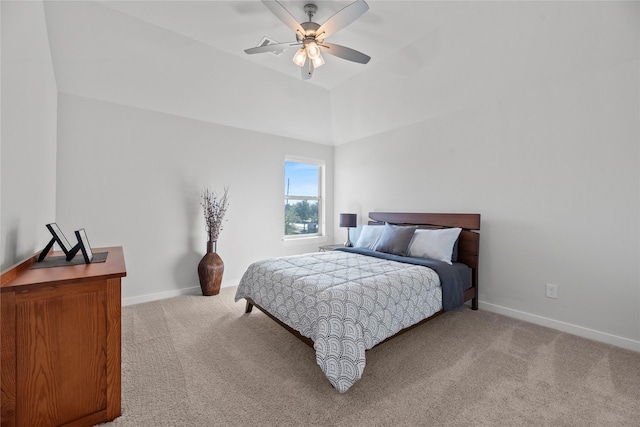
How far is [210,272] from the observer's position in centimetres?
364

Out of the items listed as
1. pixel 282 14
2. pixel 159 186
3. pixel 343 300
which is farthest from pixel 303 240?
pixel 282 14

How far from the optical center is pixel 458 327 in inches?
109

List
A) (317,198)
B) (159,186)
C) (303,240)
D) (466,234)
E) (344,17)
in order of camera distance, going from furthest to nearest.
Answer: (317,198) → (303,240) → (159,186) → (466,234) → (344,17)

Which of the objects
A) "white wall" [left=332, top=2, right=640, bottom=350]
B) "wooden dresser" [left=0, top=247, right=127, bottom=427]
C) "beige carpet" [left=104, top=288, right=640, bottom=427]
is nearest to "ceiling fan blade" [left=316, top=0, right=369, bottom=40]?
"white wall" [left=332, top=2, right=640, bottom=350]

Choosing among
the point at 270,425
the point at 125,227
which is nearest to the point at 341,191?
the point at 125,227

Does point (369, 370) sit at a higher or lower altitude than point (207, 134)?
lower

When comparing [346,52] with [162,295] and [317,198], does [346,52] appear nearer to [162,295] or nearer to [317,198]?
[317,198]

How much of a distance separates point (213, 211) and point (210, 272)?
2.68ft

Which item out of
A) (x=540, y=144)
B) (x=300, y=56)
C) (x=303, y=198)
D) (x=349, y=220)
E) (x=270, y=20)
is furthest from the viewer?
(x=303, y=198)

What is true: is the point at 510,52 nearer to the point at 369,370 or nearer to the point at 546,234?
the point at 546,234

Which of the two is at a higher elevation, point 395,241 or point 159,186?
point 159,186

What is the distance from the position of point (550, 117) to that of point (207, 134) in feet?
13.4

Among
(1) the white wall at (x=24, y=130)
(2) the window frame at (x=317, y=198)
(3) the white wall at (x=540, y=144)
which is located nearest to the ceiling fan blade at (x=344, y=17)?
(3) the white wall at (x=540, y=144)

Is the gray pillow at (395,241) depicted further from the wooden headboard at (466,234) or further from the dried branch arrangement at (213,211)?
the dried branch arrangement at (213,211)
